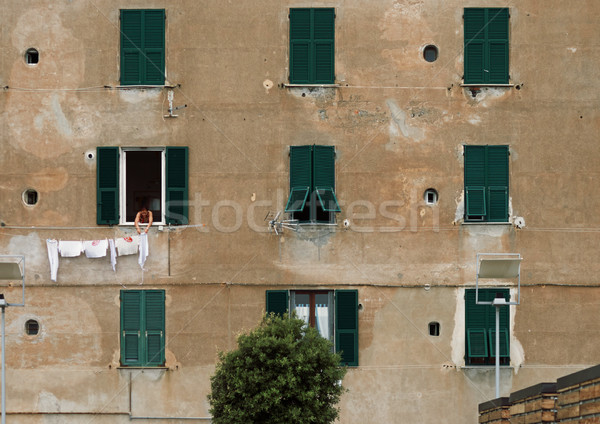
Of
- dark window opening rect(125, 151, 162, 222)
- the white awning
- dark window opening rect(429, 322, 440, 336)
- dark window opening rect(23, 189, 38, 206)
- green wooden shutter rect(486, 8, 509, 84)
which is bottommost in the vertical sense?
dark window opening rect(429, 322, 440, 336)

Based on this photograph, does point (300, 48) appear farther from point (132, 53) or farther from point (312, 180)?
point (132, 53)

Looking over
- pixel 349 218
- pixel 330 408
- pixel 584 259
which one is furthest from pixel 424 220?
pixel 330 408

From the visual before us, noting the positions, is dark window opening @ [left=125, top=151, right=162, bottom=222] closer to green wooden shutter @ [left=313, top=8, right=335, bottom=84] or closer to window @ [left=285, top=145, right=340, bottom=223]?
window @ [left=285, top=145, right=340, bottom=223]

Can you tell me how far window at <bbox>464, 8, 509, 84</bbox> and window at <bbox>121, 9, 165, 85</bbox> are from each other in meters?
6.80

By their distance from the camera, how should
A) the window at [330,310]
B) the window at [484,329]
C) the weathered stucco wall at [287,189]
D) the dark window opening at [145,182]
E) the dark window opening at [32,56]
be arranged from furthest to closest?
the dark window opening at [145,182]
the dark window opening at [32,56]
the weathered stucco wall at [287,189]
the window at [330,310]
the window at [484,329]

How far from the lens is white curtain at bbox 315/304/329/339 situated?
28.2 m

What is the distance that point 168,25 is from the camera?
28.3 m

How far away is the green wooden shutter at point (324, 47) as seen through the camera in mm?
28141

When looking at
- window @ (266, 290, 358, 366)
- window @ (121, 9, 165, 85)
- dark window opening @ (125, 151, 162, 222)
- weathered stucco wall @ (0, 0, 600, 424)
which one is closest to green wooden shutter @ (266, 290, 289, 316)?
window @ (266, 290, 358, 366)

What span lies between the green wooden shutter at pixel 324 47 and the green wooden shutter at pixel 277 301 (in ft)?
15.6

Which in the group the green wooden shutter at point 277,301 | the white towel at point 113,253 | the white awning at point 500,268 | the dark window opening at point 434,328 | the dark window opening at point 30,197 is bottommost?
the dark window opening at point 434,328

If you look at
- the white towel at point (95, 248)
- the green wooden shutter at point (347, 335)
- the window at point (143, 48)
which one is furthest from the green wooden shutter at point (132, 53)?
the green wooden shutter at point (347, 335)

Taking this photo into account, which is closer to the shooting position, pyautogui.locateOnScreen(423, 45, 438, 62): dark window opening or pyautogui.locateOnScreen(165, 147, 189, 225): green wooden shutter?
pyautogui.locateOnScreen(165, 147, 189, 225): green wooden shutter

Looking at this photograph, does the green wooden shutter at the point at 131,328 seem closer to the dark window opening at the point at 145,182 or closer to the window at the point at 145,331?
the window at the point at 145,331
